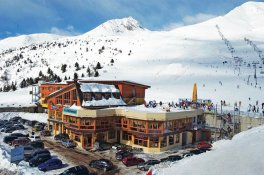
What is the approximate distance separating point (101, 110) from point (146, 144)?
7.76 meters

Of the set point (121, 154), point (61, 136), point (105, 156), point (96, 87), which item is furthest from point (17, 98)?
point (121, 154)

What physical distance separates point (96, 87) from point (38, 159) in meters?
15.9

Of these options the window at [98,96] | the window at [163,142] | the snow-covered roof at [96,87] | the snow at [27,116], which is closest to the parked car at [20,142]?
the snow-covered roof at [96,87]

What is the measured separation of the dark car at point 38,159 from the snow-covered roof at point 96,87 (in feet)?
42.1

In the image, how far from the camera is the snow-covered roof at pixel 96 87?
48000 mm

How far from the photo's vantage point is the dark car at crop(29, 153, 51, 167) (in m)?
36.1

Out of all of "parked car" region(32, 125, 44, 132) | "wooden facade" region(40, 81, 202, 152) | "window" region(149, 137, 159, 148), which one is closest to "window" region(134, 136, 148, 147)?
"wooden facade" region(40, 81, 202, 152)

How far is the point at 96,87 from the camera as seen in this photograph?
1941 inches

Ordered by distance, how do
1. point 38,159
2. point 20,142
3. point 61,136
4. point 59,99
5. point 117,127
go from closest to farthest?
point 38,159 < point 20,142 < point 117,127 < point 61,136 < point 59,99

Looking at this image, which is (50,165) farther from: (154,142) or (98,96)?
(98,96)

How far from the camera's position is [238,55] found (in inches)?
5212

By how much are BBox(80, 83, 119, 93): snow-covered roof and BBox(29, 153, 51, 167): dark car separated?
1283cm

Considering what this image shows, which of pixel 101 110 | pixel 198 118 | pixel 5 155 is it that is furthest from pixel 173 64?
pixel 5 155

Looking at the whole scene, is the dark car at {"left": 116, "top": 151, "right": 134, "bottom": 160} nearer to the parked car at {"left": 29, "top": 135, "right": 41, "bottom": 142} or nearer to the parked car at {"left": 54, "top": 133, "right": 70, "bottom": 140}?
the parked car at {"left": 54, "top": 133, "right": 70, "bottom": 140}
